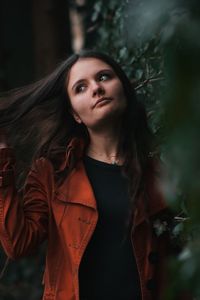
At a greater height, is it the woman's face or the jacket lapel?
the woman's face

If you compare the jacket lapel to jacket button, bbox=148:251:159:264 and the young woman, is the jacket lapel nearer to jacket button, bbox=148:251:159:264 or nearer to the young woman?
the young woman

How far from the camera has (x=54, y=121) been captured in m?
3.03

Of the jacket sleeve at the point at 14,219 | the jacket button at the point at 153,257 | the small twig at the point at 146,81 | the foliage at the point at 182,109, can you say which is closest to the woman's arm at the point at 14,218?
the jacket sleeve at the point at 14,219

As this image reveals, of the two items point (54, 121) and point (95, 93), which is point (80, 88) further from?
point (54, 121)

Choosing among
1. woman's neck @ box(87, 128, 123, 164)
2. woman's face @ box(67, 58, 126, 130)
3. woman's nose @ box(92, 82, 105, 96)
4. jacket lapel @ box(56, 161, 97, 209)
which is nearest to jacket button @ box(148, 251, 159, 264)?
jacket lapel @ box(56, 161, 97, 209)

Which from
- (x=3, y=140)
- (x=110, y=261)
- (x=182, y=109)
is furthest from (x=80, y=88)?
(x=182, y=109)

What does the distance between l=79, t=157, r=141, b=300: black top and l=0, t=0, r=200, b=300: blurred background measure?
166mm

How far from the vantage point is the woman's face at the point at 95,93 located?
2.67m

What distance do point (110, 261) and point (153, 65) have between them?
923 millimetres

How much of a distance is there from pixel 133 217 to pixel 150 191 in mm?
155

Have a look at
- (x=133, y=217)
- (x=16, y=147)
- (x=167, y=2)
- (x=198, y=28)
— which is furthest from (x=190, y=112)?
(x=16, y=147)

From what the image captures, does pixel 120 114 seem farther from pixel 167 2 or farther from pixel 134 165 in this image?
pixel 167 2

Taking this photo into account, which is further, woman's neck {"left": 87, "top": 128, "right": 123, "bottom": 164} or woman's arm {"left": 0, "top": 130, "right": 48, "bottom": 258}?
woman's neck {"left": 87, "top": 128, "right": 123, "bottom": 164}

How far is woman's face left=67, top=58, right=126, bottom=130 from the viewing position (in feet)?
8.77
